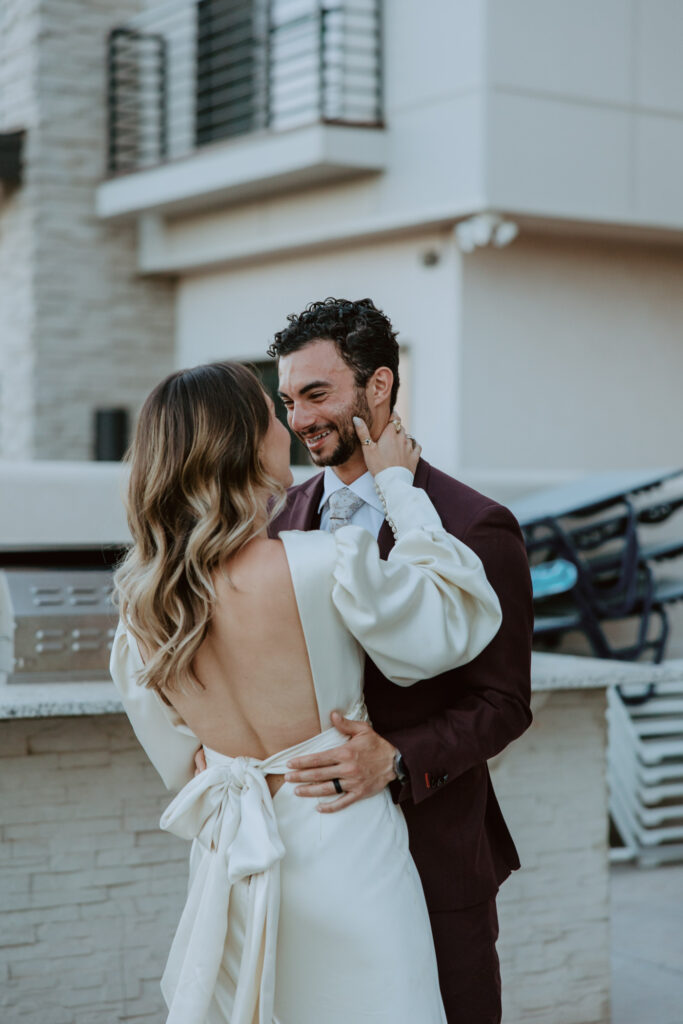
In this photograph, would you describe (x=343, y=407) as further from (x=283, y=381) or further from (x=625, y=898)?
(x=625, y=898)

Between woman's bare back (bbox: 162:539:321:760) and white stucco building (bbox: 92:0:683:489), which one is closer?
woman's bare back (bbox: 162:539:321:760)

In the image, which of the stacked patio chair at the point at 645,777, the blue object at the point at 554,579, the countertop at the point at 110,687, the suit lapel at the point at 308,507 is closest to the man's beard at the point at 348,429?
the suit lapel at the point at 308,507

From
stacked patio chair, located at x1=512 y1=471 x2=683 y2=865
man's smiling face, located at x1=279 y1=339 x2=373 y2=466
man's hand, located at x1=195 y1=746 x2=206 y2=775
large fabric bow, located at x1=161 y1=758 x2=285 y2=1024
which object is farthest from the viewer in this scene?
stacked patio chair, located at x1=512 y1=471 x2=683 y2=865

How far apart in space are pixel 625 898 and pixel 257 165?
6.44 m

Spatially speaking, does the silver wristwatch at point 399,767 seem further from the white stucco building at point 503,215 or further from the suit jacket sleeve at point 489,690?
the white stucco building at point 503,215

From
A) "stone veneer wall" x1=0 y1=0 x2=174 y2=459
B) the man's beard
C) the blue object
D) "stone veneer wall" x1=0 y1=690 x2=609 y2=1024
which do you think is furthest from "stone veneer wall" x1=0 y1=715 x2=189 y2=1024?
"stone veneer wall" x1=0 y1=0 x2=174 y2=459

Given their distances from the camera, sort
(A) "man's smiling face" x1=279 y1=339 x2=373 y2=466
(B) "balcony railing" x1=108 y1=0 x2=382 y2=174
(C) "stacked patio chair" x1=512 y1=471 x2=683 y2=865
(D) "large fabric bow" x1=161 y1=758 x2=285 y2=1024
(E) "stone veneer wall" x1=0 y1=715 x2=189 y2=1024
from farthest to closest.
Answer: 1. (B) "balcony railing" x1=108 y1=0 x2=382 y2=174
2. (C) "stacked patio chair" x1=512 y1=471 x2=683 y2=865
3. (E) "stone veneer wall" x1=0 y1=715 x2=189 y2=1024
4. (A) "man's smiling face" x1=279 y1=339 x2=373 y2=466
5. (D) "large fabric bow" x1=161 y1=758 x2=285 y2=1024

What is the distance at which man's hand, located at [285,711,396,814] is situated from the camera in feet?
7.30

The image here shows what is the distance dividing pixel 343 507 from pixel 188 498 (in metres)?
0.64

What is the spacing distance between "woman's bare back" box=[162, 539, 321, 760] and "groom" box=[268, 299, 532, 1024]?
8cm

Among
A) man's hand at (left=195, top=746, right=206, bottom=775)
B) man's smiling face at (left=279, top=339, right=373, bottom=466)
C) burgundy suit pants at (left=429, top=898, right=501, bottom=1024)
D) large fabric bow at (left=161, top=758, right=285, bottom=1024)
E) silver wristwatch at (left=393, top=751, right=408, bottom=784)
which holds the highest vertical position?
man's smiling face at (left=279, top=339, right=373, bottom=466)

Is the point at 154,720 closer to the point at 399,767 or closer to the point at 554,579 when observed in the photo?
the point at 399,767

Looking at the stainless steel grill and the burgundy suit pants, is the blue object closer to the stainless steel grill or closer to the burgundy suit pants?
the stainless steel grill

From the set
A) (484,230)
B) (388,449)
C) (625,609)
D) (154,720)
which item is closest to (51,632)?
(154,720)
